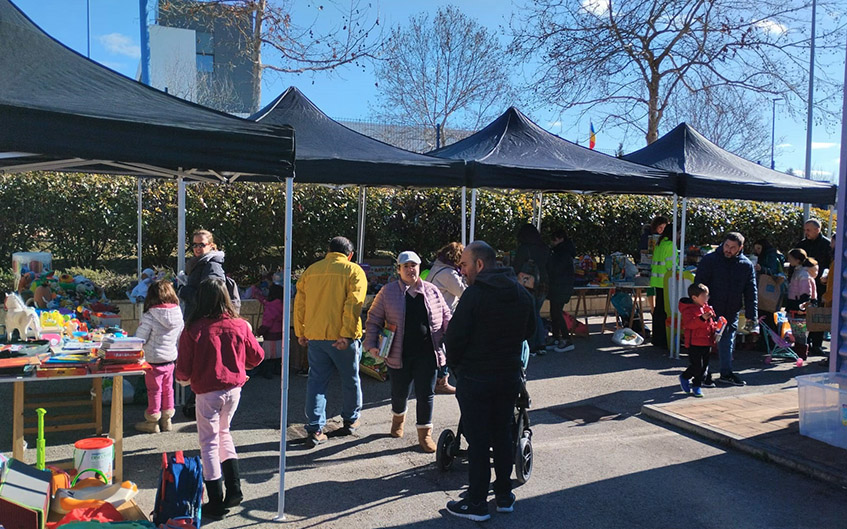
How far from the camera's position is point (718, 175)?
9.12m

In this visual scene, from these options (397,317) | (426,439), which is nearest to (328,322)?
(397,317)

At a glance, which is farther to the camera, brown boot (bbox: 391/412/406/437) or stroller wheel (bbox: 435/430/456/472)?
brown boot (bbox: 391/412/406/437)

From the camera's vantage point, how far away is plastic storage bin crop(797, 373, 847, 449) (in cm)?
540

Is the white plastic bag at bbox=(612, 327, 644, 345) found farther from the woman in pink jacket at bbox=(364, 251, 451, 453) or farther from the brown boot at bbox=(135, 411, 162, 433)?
the brown boot at bbox=(135, 411, 162, 433)

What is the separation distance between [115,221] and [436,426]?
6735 millimetres

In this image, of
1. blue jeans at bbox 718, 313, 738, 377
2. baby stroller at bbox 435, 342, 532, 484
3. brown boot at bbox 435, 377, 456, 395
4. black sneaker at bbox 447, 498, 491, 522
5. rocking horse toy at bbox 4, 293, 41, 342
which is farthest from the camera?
blue jeans at bbox 718, 313, 738, 377

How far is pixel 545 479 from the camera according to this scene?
4.96 metres

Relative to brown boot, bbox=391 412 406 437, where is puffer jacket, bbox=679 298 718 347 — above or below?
above

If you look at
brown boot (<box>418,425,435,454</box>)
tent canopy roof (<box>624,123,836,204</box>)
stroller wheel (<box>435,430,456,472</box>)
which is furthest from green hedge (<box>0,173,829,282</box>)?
stroller wheel (<box>435,430,456,472</box>)

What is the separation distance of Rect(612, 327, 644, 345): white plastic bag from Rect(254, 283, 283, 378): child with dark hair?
16.4ft

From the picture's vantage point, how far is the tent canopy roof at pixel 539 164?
25.5ft

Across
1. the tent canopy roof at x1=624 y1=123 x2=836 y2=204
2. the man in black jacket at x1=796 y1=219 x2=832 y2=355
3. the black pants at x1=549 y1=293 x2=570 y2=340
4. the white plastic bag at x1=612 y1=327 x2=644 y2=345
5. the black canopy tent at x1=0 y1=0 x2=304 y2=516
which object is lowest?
the white plastic bag at x1=612 y1=327 x2=644 y2=345

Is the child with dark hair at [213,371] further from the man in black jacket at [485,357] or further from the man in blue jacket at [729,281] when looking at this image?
the man in blue jacket at [729,281]

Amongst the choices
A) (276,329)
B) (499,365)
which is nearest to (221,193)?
(276,329)
